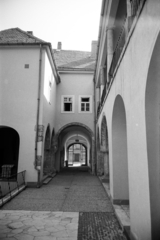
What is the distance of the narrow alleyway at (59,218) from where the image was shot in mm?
4523

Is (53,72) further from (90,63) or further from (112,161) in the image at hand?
(112,161)

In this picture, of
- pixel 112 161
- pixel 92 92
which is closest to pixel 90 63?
pixel 92 92

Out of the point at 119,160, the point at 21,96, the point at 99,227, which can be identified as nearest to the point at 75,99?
the point at 21,96

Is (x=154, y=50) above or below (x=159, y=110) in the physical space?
above

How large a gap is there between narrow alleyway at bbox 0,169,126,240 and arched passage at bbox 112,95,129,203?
26.0 inches

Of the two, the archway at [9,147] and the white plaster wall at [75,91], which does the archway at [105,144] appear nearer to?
the white plaster wall at [75,91]

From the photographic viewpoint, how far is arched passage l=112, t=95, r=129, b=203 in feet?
21.2

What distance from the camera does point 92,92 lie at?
54.6 feet

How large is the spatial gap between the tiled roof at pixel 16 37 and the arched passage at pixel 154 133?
33.4 ft

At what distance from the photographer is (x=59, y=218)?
5.59 metres

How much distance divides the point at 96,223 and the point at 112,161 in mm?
2095

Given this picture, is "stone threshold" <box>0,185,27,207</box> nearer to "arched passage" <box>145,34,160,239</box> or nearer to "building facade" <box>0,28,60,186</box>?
"building facade" <box>0,28,60,186</box>

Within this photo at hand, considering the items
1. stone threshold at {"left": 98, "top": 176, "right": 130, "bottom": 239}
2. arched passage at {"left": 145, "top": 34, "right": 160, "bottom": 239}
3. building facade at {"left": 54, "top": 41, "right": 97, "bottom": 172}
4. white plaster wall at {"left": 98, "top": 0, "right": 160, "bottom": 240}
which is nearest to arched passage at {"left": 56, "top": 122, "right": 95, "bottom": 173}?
building facade at {"left": 54, "top": 41, "right": 97, "bottom": 172}

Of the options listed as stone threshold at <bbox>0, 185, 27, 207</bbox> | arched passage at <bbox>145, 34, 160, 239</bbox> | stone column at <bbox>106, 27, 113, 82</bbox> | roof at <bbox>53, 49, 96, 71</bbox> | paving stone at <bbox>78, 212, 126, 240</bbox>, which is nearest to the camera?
arched passage at <bbox>145, 34, 160, 239</bbox>
